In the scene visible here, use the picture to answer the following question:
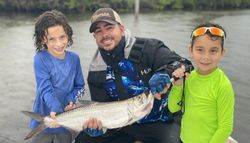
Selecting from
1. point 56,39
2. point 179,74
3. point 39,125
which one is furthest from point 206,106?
point 56,39

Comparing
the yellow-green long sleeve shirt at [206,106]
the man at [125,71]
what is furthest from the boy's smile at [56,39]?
the yellow-green long sleeve shirt at [206,106]

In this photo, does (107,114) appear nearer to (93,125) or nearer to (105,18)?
(93,125)

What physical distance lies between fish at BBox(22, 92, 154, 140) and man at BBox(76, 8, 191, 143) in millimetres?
112

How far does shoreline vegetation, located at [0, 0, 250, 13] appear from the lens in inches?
1507

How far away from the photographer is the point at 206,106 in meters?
3.93

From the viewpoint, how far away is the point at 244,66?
13.8m

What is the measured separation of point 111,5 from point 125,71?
41.1 m

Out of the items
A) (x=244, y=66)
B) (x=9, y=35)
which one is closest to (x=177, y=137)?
(x=244, y=66)

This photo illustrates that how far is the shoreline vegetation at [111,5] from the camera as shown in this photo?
38.3 meters

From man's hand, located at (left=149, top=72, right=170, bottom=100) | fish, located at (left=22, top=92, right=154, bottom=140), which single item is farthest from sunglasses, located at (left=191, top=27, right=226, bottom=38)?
fish, located at (left=22, top=92, right=154, bottom=140)

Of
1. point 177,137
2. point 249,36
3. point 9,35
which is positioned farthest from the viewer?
point 249,36

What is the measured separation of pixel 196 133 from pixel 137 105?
2.30 feet

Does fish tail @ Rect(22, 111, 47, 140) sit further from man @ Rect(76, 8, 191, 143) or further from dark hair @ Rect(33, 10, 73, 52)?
dark hair @ Rect(33, 10, 73, 52)

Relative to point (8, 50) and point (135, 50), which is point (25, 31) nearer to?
point (8, 50)
